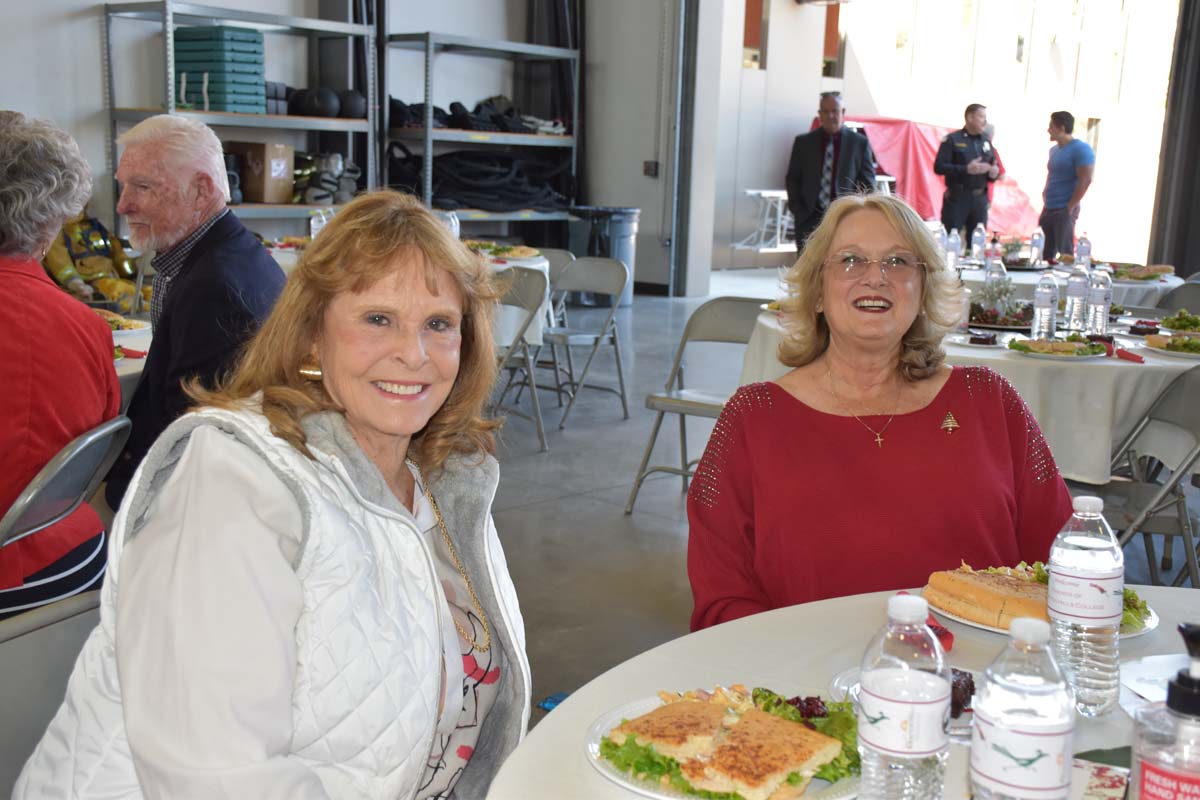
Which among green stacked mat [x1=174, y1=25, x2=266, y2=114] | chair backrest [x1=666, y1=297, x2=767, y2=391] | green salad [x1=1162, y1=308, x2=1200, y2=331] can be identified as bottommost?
chair backrest [x1=666, y1=297, x2=767, y2=391]

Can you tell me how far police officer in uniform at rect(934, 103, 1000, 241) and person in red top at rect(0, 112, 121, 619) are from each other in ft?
A: 32.1

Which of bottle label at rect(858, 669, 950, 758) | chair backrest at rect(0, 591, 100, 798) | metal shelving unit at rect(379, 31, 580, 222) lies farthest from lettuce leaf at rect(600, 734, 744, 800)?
metal shelving unit at rect(379, 31, 580, 222)

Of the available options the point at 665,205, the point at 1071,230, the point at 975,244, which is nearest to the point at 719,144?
the point at 665,205

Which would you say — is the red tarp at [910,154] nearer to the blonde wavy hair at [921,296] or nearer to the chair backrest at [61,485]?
the blonde wavy hair at [921,296]

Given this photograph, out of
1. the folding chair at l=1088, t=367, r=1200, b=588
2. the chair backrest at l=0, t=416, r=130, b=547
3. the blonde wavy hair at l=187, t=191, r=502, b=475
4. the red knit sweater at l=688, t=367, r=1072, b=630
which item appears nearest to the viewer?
the blonde wavy hair at l=187, t=191, r=502, b=475

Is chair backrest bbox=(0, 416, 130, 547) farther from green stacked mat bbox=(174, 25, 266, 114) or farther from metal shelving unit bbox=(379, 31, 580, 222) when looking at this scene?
metal shelving unit bbox=(379, 31, 580, 222)

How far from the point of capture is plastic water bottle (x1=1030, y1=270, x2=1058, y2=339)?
464cm

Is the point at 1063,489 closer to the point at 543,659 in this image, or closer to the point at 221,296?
the point at 543,659

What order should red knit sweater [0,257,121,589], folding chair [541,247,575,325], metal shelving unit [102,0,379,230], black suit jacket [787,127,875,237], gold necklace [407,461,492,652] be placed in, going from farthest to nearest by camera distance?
1. black suit jacket [787,127,875,237]
2. metal shelving unit [102,0,379,230]
3. folding chair [541,247,575,325]
4. red knit sweater [0,257,121,589]
5. gold necklace [407,461,492,652]

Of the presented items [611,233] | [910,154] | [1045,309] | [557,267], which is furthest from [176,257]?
[910,154]

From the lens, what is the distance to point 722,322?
5.29 meters

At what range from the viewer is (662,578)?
446cm

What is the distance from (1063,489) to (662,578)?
89.2 inches

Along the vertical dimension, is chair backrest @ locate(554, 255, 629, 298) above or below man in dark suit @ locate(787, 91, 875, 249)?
below
